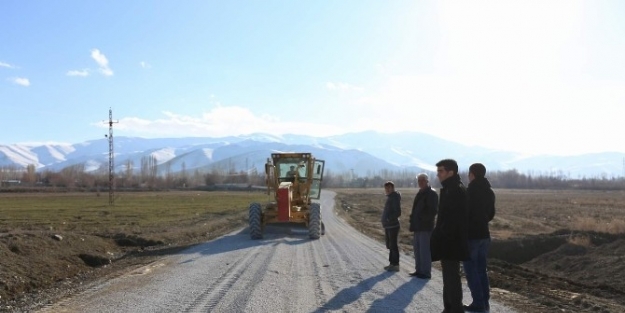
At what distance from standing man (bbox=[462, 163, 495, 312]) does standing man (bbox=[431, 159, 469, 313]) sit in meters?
1.03

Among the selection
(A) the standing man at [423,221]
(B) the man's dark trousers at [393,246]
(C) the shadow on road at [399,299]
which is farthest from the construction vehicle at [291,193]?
(C) the shadow on road at [399,299]

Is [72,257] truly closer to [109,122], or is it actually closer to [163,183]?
[109,122]

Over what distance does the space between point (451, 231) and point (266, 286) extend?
4.36 m

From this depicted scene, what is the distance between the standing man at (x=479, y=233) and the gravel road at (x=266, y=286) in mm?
463

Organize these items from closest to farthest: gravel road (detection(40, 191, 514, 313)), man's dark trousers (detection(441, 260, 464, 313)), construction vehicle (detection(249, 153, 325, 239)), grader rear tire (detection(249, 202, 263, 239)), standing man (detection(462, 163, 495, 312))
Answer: man's dark trousers (detection(441, 260, 464, 313)) < standing man (detection(462, 163, 495, 312)) < gravel road (detection(40, 191, 514, 313)) < grader rear tire (detection(249, 202, 263, 239)) < construction vehicle (detection(249, 153, 325, 239))

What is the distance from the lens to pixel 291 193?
21812 millimetres

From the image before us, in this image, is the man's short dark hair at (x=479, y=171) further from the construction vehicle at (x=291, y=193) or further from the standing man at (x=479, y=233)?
the construction vehicle at (x=291, y=193)

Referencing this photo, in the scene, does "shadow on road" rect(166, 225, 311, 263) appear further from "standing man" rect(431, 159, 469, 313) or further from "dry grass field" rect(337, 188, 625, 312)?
"standing man" rect(431, 159, 469, 313)

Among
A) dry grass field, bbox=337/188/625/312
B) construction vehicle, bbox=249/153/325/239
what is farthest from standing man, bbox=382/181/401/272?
construction vehicle, bbox=249/153/325/239

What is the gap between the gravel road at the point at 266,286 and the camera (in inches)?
347

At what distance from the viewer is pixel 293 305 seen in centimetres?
894

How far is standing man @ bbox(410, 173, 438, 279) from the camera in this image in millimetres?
10977

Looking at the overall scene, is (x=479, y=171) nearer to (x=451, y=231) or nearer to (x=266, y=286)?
(x=451, y=231)

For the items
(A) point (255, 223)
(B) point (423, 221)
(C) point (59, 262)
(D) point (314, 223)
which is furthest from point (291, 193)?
(B) point (423, 221)
